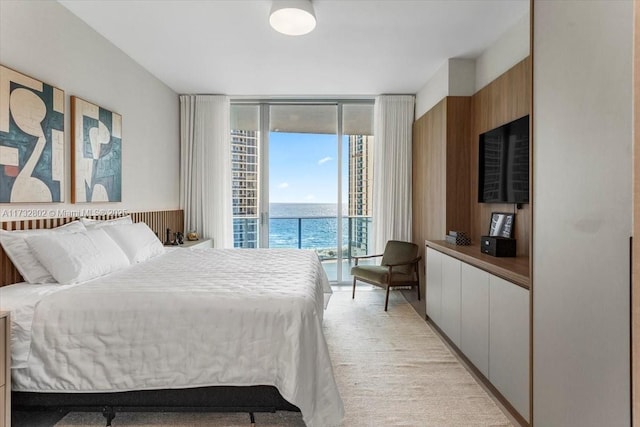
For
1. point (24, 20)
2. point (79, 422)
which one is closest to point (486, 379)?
point (79, 422)

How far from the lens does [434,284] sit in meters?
3.59

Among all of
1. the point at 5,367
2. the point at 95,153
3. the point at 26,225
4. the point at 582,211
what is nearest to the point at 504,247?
the point at 582,211

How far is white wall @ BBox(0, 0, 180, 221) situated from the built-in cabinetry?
317 centimetres

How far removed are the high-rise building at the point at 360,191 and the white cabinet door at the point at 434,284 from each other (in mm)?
1798

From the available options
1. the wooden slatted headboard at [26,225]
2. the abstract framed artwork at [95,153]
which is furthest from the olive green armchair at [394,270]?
the abstract framed artwork at [95,153]

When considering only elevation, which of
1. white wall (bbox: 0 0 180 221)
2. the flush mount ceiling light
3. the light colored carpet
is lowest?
the light colored carpet

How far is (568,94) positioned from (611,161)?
392 millimetres

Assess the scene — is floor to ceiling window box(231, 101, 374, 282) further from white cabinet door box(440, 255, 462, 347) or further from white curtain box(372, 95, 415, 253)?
white cabinet door box(440, 255, 462, 347)

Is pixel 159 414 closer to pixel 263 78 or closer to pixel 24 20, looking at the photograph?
pixel 24 20

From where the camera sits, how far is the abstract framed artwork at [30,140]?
2282mm

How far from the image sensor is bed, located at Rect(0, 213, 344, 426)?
1.86 meters

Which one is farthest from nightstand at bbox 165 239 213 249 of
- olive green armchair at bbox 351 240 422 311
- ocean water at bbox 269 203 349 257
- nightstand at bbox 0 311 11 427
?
nightstand at bbox 0 311 11 427

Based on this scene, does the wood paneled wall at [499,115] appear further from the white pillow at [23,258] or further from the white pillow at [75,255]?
the white pillow at [23,258]

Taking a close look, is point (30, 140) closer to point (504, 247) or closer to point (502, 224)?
point (504, 247)
